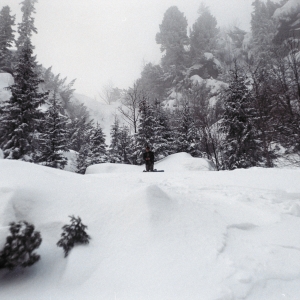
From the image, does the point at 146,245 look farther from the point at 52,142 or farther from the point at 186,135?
the point at 186,135

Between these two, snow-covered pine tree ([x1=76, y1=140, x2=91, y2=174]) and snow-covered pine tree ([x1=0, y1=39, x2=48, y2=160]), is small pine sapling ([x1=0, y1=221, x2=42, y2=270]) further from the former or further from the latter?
snow-covered pine tree ([x1=76, y1=140, x2=91, y2=174])

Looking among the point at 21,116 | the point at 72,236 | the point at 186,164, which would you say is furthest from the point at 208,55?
the point at 72,236

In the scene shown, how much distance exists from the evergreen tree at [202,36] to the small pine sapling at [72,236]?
156ft

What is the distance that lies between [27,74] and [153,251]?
17.3 m

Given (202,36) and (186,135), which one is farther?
(202,36)

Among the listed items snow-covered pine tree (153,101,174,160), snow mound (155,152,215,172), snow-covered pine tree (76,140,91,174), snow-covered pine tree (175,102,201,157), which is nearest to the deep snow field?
snow mound (155,152,215,172)

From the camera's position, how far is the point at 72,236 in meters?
2.09

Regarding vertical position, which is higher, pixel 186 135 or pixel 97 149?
pixel 186 135

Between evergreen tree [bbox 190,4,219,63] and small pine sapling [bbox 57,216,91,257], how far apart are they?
4748cm

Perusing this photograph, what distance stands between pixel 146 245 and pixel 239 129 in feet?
45.4

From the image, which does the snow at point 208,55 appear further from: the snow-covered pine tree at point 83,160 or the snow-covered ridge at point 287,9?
the snow-covered pine tree at point 83,160

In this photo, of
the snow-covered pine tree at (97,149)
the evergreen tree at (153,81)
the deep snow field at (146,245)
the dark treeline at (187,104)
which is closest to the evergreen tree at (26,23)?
the dark treeline at (187,104)

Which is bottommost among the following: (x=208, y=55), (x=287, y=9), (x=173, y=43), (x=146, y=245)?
(x=146, y=245)

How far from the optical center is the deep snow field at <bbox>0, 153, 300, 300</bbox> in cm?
162
